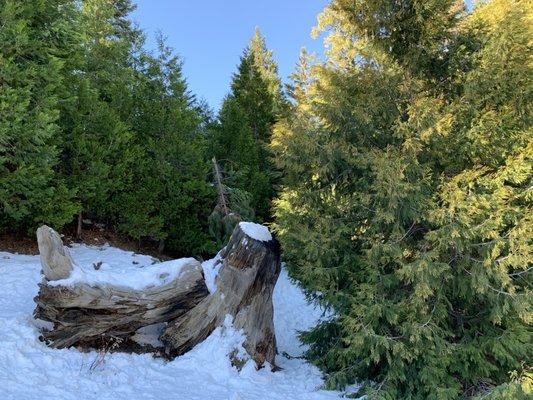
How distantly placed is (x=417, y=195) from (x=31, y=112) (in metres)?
8.25

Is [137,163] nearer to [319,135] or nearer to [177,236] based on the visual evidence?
[177,236]

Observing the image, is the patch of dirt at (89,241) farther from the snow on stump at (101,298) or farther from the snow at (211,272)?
the snow at (211,272)

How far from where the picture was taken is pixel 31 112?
908cm

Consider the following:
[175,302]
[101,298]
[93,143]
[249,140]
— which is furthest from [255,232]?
[249,140]

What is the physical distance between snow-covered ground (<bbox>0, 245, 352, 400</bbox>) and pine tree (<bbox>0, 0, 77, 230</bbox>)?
2.23m

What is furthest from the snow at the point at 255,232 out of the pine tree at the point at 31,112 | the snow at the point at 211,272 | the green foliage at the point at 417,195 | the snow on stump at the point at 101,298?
the pine tree at the point at 31,112

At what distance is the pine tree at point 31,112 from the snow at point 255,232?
505cm

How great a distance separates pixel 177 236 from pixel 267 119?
795 centimetres

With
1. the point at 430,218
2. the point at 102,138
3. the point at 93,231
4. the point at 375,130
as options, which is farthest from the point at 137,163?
the point at 430,218

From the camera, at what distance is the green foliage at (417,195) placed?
19.3ft

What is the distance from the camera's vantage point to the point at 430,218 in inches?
235

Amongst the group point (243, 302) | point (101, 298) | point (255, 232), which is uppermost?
point (255, 232)

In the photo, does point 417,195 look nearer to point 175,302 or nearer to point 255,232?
point 255,232

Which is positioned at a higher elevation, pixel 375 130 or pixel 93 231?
pixel 375 130
